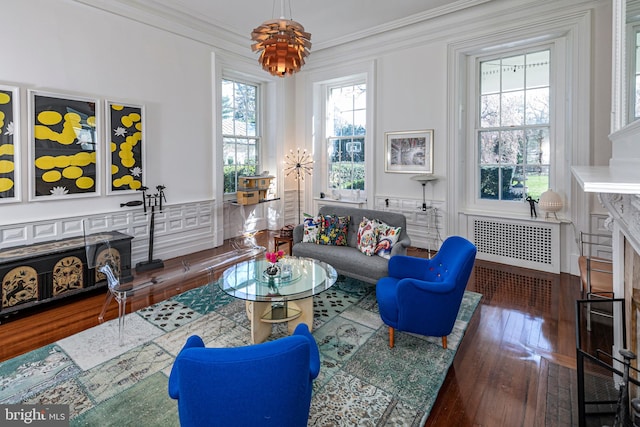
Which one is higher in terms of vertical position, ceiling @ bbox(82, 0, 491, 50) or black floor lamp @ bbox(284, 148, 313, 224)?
ceiling @ bbox(82, 0, 491, 50)

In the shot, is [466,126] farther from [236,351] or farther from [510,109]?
[236,351]

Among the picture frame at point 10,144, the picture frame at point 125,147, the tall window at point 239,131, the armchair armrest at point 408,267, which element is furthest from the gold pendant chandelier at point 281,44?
the tall window at point 239,131

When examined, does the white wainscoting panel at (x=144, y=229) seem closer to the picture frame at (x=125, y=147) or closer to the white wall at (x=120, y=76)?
the white wall at (x=120, y=76)

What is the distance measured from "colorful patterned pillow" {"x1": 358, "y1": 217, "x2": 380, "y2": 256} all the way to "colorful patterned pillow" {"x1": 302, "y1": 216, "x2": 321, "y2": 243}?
1.97 feet

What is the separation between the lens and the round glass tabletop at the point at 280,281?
2.56 meters

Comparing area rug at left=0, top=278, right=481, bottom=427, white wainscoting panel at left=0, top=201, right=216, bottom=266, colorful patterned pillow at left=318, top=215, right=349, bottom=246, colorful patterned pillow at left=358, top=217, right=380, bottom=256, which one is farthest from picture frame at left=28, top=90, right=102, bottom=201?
colorful patterned pillow at left=358, top=217, right=380, bottom=256

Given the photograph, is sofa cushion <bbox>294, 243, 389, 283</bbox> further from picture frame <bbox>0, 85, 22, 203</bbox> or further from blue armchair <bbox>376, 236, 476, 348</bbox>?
picture frame <bbox>0, 85, 22, 203</bbox>

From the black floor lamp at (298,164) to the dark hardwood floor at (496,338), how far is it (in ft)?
11.2

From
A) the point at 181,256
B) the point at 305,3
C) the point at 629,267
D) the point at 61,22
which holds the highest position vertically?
the point at 305,3

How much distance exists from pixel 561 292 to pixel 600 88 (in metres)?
2.52

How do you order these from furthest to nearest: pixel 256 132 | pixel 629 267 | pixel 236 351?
pixel 256 132 → pixel 629 267 → pixel 236 351

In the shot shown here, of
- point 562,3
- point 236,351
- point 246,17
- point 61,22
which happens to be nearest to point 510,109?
point 562,3

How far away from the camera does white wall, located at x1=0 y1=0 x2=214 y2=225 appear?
11.5 ft

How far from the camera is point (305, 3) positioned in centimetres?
461
